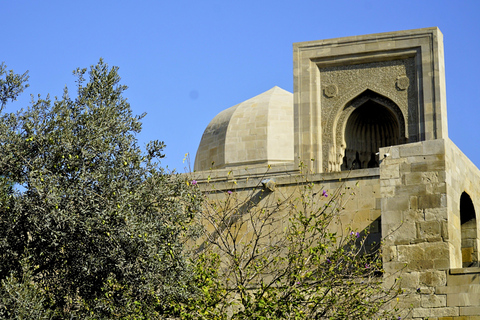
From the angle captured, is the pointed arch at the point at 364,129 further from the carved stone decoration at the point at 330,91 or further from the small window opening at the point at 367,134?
the carved stone decoration at the point at 330,91

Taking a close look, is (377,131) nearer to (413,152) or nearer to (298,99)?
(298,99)

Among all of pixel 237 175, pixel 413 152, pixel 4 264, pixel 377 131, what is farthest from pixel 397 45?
pixel 4 264

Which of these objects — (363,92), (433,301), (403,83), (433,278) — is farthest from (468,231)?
(363,92)

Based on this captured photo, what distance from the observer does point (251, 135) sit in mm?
21953

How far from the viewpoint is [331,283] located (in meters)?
10.0

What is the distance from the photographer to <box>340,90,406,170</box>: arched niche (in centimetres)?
1761

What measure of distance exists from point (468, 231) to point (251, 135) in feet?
31.3

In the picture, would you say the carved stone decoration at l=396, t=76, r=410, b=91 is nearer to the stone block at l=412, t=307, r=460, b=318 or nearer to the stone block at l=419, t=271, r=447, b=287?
the stone block at l=419, t=271, r=447, b=287

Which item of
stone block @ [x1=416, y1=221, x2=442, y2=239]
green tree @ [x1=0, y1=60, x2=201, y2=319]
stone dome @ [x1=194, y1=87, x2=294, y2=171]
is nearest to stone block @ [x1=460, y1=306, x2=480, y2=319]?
stone block @ [x1=416, y1=221, x2=442, y2=239]

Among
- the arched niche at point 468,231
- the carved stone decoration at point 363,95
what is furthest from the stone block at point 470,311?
the carved stone decoration at point 363,95

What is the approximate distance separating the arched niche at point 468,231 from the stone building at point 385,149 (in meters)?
0.01

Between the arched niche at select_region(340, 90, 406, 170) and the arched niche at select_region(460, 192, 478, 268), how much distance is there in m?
4.51

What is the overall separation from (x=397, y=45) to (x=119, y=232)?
32.2 feet

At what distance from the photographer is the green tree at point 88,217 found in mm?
9023
